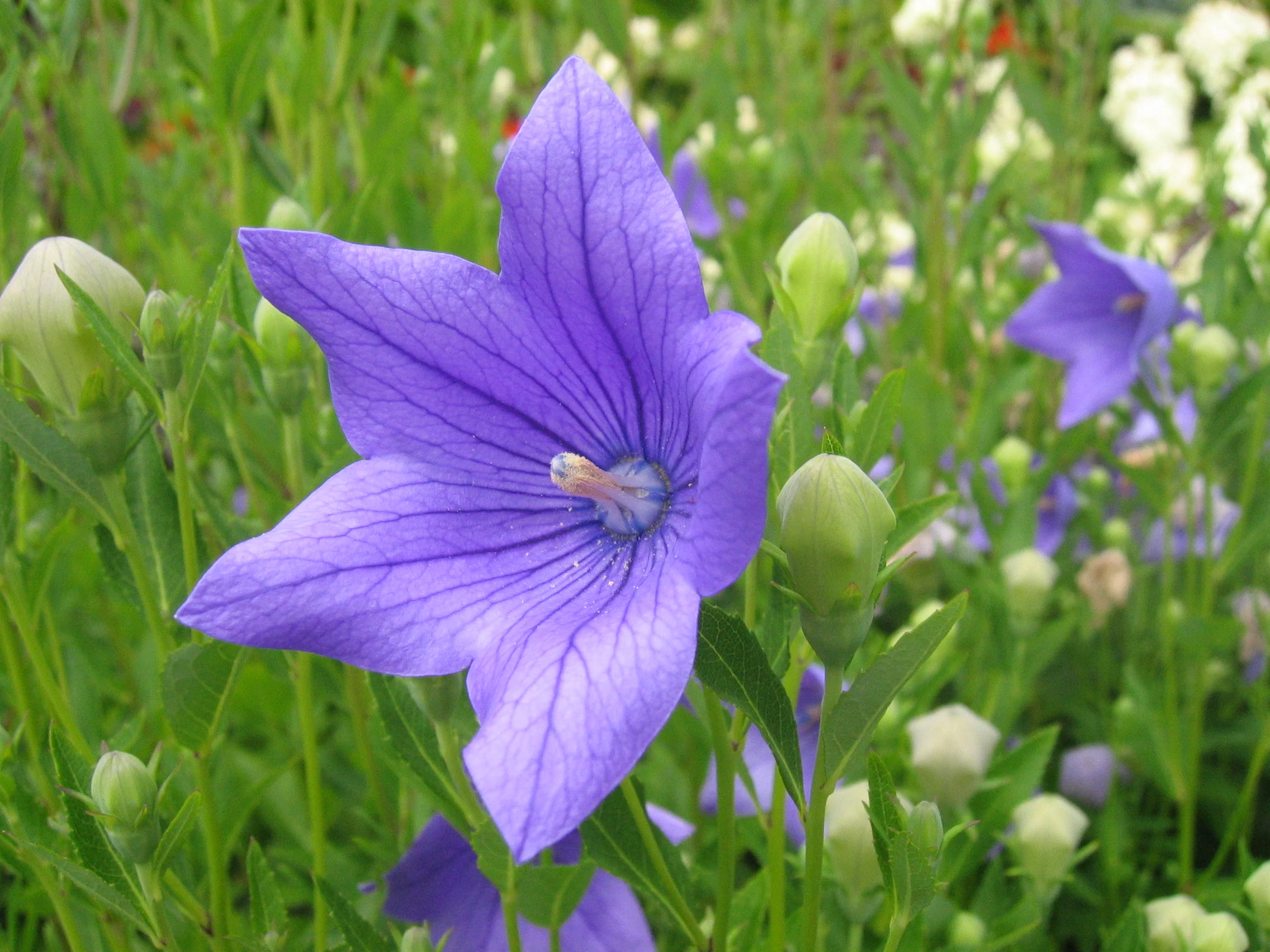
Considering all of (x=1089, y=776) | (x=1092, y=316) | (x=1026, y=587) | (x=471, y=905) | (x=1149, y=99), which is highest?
(x=1149, y=99)

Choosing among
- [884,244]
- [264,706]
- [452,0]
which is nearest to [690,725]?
[264,706]

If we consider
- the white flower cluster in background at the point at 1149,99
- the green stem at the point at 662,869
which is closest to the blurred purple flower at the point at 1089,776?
the green stem at the point at 662,869

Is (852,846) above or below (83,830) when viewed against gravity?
below

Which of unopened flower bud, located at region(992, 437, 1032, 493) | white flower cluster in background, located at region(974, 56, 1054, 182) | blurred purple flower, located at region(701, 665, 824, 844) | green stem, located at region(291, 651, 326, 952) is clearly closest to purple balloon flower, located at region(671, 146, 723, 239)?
white flower cluster in background, located at region(974, 56, 1054, 182)

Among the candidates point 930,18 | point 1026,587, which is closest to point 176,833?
point 1026,587

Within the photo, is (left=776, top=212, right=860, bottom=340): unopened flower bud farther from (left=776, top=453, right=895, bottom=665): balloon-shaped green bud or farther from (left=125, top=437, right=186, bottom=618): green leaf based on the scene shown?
(left=125, top=437, right=186, bottom=618): green leaf

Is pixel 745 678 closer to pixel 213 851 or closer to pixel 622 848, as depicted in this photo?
pixel 622 848
